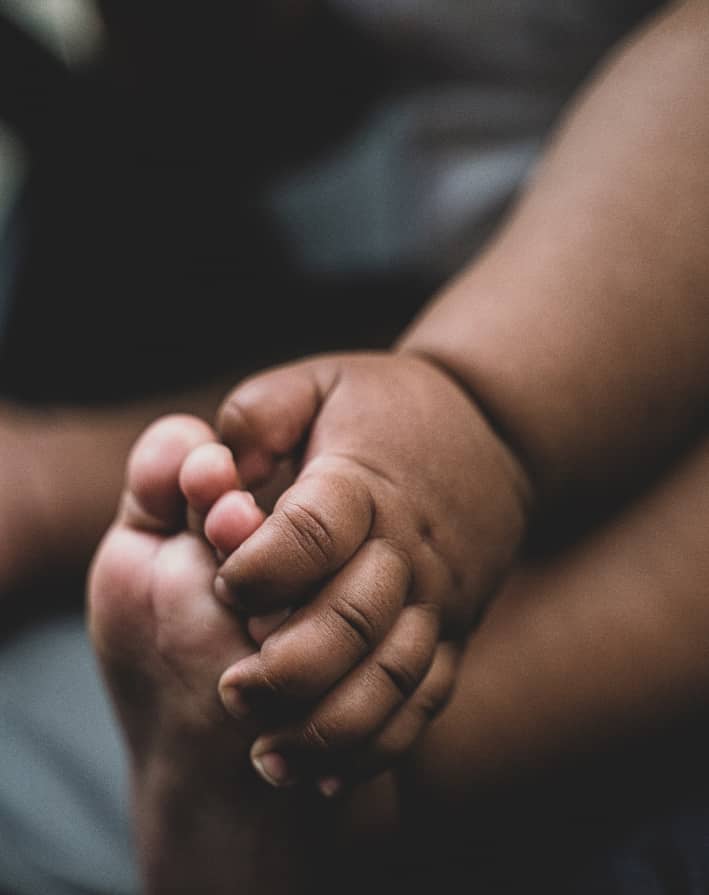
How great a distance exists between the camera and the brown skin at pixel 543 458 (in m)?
0.36

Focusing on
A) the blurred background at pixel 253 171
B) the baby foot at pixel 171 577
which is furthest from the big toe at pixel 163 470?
the blurred background at pixel 253 171

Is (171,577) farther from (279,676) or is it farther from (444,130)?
(444,130)

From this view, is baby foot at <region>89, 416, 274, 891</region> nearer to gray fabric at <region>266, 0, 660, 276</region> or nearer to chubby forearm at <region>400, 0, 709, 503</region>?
chubby forearm at <region>400, 0, 709, 503</region>

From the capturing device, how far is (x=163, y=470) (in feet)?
1.16

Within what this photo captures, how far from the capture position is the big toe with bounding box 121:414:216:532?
35 cm

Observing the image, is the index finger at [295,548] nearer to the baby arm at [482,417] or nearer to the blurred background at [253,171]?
the baby arm at [482,417]

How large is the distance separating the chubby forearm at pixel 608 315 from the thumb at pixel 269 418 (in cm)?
7

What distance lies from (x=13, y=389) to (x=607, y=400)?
421 millimetres

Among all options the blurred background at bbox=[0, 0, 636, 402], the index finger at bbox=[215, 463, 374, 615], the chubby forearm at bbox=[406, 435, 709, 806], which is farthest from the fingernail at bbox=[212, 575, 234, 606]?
the blurred background at bbox=[0, 0, 636, 402]

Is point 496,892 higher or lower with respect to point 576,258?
lower

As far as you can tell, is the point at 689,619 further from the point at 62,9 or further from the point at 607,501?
the point at 62,9

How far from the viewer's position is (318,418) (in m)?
0.37

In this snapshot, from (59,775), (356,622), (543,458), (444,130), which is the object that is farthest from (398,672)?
(444,130)

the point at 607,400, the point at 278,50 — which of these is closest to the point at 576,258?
the point at 607,400
